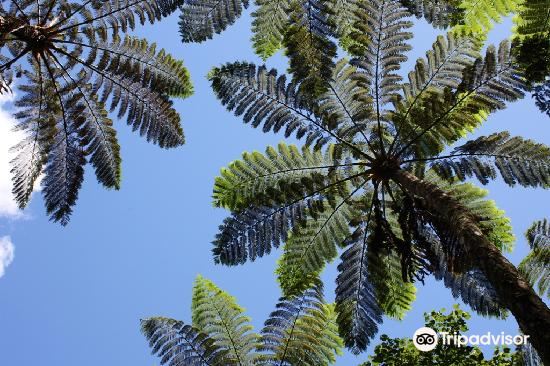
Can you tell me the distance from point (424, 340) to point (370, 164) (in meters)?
2.57

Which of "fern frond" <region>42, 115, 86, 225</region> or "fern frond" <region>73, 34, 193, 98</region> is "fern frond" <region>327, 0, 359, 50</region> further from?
"fern frond" <region>42, 115, 86, 225</region>

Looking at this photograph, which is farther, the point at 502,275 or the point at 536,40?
the point at 536,40

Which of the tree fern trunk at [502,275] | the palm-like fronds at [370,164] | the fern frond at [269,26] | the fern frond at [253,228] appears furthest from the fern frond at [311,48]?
the tree fern trunk at [502,275]

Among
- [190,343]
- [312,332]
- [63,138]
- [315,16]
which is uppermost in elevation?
[315,16]

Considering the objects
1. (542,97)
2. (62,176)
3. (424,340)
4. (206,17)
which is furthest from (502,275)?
(62,176)

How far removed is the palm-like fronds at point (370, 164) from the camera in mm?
4641

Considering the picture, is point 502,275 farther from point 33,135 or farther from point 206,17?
point 33,135

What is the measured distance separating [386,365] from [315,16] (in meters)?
4.00

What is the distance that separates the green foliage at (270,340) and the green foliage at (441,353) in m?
1.06

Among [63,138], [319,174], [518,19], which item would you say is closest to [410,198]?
[319,174]

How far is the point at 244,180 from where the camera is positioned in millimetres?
5629

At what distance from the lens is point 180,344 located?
523 centimetres

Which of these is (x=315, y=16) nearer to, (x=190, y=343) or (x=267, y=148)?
(x=267, y=148)

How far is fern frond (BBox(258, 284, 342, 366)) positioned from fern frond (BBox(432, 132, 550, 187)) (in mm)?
1868
